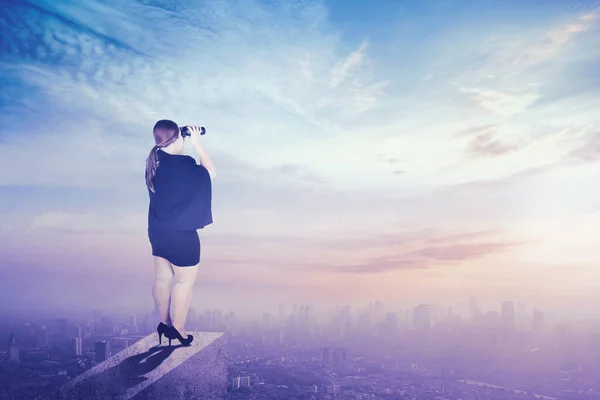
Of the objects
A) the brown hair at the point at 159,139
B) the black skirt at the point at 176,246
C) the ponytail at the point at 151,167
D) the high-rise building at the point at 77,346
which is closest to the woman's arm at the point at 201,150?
the brown hair at the point at 159,139

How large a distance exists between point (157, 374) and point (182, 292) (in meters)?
0.53

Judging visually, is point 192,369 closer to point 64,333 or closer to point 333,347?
point 64,333

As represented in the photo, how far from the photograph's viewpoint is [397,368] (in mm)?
10148

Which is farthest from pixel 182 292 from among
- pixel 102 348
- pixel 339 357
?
pixel 339 357

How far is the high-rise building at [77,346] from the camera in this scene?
7.01 metres

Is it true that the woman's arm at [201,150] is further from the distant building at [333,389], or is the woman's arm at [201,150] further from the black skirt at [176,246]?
the distant building at [333,389]

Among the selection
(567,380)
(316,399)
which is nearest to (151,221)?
(316,399)

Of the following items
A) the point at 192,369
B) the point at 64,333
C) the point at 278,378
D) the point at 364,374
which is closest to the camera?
the point at 192,369

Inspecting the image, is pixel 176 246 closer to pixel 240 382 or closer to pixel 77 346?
pixel 240 382

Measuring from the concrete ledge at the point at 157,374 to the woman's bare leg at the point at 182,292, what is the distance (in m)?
0.24

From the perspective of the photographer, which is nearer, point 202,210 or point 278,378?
point 202,210

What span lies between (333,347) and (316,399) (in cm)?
270

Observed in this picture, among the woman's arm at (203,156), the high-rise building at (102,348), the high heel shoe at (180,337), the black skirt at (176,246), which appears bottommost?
the high-rise building at (102,348)

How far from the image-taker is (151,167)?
3.23m
